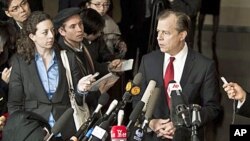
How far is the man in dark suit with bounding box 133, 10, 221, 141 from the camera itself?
4.08 m

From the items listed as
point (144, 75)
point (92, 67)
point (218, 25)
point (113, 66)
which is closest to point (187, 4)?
point (113, 66)

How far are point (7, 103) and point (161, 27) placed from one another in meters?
1.22

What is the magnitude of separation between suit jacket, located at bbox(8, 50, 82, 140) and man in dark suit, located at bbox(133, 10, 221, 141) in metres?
0.56

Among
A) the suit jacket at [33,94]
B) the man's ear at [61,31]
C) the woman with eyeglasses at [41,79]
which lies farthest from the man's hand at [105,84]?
the man's ear at [61,31]

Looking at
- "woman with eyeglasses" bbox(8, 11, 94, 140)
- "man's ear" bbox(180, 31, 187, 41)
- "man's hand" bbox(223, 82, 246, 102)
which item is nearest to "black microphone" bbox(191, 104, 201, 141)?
"man's hand" bbox(223, 82, 246, 102)

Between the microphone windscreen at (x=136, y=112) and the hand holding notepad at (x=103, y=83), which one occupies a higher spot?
the microphone windscreen at (x=136, y=112)

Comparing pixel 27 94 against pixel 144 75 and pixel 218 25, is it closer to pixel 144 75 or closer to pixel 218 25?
pixel 144 75

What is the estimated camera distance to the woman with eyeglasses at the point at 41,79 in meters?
4.37

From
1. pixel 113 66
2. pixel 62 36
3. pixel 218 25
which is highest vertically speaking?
pixel 62 36

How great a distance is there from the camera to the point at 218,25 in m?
12.2

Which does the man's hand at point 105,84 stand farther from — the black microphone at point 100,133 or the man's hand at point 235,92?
the black microphone at point 100,133

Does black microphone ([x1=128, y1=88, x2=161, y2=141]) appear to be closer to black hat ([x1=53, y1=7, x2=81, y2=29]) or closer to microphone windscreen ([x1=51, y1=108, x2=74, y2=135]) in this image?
microphone windscreen ([x1=51, y1=108, x2=74, y2=135])

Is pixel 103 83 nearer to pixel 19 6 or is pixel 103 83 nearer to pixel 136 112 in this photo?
pixel 19 6

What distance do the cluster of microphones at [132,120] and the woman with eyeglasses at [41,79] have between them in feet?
3.20
